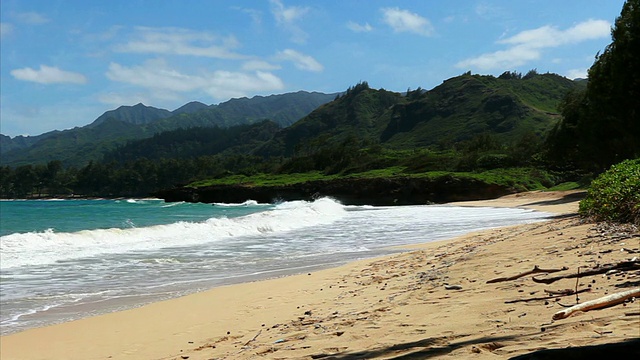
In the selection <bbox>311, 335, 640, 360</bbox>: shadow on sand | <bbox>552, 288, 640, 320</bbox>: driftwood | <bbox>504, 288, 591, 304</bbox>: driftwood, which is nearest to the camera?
<bbox>311, 335, 640, 360</bbox>: shadow on sand

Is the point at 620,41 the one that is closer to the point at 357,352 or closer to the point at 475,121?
the point at 357,352

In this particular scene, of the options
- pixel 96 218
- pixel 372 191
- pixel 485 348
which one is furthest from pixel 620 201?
pixel 372 191

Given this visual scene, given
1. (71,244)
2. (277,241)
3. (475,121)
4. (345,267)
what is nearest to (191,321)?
(345,267)

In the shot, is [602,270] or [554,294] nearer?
[554,294]

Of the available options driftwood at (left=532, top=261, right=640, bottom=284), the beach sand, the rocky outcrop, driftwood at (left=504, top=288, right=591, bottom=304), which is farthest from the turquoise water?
driftwood at (left=504, top=288, right=591, bottom=304)

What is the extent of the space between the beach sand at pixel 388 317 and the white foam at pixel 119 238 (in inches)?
324

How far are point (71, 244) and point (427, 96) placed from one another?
6665 inches

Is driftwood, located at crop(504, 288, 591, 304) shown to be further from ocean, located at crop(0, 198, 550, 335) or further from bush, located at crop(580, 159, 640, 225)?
ocean, located at crop(0, 198, 550, 335)

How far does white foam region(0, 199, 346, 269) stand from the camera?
1570 cm

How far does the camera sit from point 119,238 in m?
20.7

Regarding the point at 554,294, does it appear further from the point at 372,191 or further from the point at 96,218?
the point at 372,191

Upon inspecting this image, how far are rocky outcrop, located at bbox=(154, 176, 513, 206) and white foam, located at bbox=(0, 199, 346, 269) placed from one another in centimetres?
3008

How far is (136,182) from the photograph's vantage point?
149 m

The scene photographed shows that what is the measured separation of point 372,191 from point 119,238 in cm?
4475
